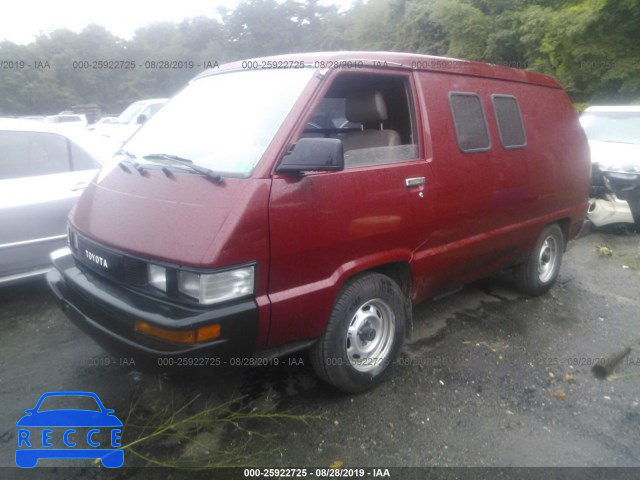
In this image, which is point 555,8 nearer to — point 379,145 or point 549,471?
point 379,145

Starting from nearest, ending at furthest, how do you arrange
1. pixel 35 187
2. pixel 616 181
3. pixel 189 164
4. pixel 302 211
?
pixel 302 211
pixel 189 164
pixel 35 187
pixel 616 181

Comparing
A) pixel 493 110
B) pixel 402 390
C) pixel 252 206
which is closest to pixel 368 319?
pixel 402 390

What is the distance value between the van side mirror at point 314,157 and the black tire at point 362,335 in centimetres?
80

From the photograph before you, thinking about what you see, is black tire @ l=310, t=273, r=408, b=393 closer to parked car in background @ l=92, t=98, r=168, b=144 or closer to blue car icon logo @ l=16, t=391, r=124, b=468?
blue car icon logo @ l=16, t=391, r=124, b=468

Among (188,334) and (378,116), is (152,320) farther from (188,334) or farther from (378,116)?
(378,116)

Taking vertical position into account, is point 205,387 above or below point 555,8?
below

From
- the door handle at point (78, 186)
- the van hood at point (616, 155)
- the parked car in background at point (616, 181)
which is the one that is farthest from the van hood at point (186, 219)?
the van hood at point (616, 155)

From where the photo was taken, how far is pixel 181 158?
276 cm

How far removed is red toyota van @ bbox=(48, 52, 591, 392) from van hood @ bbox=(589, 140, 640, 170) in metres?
3.90

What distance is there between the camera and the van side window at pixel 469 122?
3369 millimetres

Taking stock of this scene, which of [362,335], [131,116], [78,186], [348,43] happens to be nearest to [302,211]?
[362,335]

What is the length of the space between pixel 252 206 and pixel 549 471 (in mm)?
2084

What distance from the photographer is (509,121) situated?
3.87 m

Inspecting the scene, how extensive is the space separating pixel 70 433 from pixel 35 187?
240 cm
